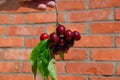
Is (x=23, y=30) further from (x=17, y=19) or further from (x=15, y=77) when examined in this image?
(x=15, y=77)

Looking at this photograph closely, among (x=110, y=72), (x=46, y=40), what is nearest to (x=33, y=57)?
(x=46, y=40)

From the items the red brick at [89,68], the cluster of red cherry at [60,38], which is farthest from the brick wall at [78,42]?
the cluster of red cherry at [60,38]

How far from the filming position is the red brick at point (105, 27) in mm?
1436

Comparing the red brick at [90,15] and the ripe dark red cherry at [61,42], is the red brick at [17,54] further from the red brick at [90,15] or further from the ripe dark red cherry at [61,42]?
the ripe dark red cherry at [61,42]

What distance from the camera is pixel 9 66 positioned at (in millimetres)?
1579

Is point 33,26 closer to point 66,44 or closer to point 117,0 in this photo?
point 117,0

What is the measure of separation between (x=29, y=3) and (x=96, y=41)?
41cm

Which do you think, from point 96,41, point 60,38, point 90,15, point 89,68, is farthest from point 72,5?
point 60,38

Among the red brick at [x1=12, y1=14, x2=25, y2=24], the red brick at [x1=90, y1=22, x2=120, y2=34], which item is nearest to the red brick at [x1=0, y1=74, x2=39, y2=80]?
the red brick at [x1=12, y1=14, x2=25, y2=24]

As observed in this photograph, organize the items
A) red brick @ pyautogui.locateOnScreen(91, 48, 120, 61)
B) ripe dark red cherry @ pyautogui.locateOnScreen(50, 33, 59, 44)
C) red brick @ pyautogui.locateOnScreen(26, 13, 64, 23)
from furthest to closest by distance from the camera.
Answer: red brick @ pyautogui.locateOnScreen(26, 13, 64, 23)
red brick @ pyautogui.locateOnScreen(91, 48, 120, 61)
ripe dark red cherry @ pyautogui.locateOnScreen(50, 33, 59, 44)

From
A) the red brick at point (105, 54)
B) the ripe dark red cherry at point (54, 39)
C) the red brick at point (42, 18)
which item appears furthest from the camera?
the red brick at point (42, 18)

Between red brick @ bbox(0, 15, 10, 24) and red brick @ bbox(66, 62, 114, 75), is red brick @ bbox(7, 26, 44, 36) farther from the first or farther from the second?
red brick @ bbox(66, 62, 114, 75)

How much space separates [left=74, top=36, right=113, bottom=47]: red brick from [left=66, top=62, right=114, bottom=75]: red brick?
88mm

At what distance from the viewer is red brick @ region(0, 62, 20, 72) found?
1.57 metres
